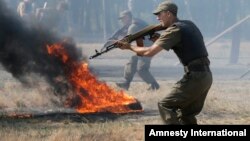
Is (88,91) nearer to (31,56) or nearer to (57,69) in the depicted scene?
(57,69)

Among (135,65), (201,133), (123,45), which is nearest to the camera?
(201,133)

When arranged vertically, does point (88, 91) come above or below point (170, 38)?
below

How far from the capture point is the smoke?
10.1m

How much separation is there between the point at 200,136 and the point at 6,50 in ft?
17.8

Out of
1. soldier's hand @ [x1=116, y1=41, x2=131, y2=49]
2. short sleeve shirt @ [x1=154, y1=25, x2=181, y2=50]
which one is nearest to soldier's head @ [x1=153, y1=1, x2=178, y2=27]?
short sleeve shirt @ [x1=154, y1=25, x2=181, y2=50]

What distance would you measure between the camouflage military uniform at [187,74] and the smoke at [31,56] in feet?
12.2

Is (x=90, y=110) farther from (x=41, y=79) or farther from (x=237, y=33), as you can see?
(x=237, y=33)

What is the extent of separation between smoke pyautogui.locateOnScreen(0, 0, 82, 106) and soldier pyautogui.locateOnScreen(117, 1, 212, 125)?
365cm

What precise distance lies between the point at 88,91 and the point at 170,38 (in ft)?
12.5

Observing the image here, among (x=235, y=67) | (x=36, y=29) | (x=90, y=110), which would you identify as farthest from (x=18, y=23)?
(x=235, y=67)

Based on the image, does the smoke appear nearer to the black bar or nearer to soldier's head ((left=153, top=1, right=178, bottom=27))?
soldier's head ((left=153, top=1, right=178, bottom=27))

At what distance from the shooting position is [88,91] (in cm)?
990

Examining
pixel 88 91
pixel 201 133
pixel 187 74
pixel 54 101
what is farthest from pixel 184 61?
pixel 54 101

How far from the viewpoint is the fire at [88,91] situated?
32.1 feet
